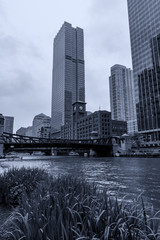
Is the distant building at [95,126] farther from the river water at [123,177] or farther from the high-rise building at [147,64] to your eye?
the river water at [123,177]

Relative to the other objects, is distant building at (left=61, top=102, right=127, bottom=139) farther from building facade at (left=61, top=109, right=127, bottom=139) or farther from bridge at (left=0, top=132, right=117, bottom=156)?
bridge at (left=0, top=132, right=117, bottom=156)

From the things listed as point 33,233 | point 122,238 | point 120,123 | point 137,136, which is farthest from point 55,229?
point 120,123

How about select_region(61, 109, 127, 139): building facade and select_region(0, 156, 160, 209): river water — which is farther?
select_region(61, 109, 127, 139): building facade

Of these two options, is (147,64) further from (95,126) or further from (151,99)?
(95,126)

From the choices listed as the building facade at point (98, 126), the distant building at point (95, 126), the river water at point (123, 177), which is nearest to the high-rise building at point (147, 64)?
the building facade at point (98, 126)

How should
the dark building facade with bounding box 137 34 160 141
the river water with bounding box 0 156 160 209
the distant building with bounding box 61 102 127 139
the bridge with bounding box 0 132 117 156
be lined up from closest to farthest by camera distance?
the river water with bounding box 0 156 160 209 → the bridge with bounding box 0 132 117 156 → the dark building facade with bounding box 137 34 160 141 → the distant building with bounding box 61 102 127 139

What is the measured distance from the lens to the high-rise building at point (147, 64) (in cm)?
10400

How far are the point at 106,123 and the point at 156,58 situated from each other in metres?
71.3

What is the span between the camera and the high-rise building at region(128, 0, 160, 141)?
341 feet

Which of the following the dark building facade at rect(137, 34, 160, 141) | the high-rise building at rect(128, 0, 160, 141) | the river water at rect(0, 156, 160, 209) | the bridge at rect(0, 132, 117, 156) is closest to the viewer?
the river water at rect(0, 156, 160, 209)

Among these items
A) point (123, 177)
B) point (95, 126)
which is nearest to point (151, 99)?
point (95, 126)

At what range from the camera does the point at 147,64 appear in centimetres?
11412

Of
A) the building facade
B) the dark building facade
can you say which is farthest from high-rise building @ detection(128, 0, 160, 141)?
the building facade

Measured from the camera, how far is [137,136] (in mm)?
112250
